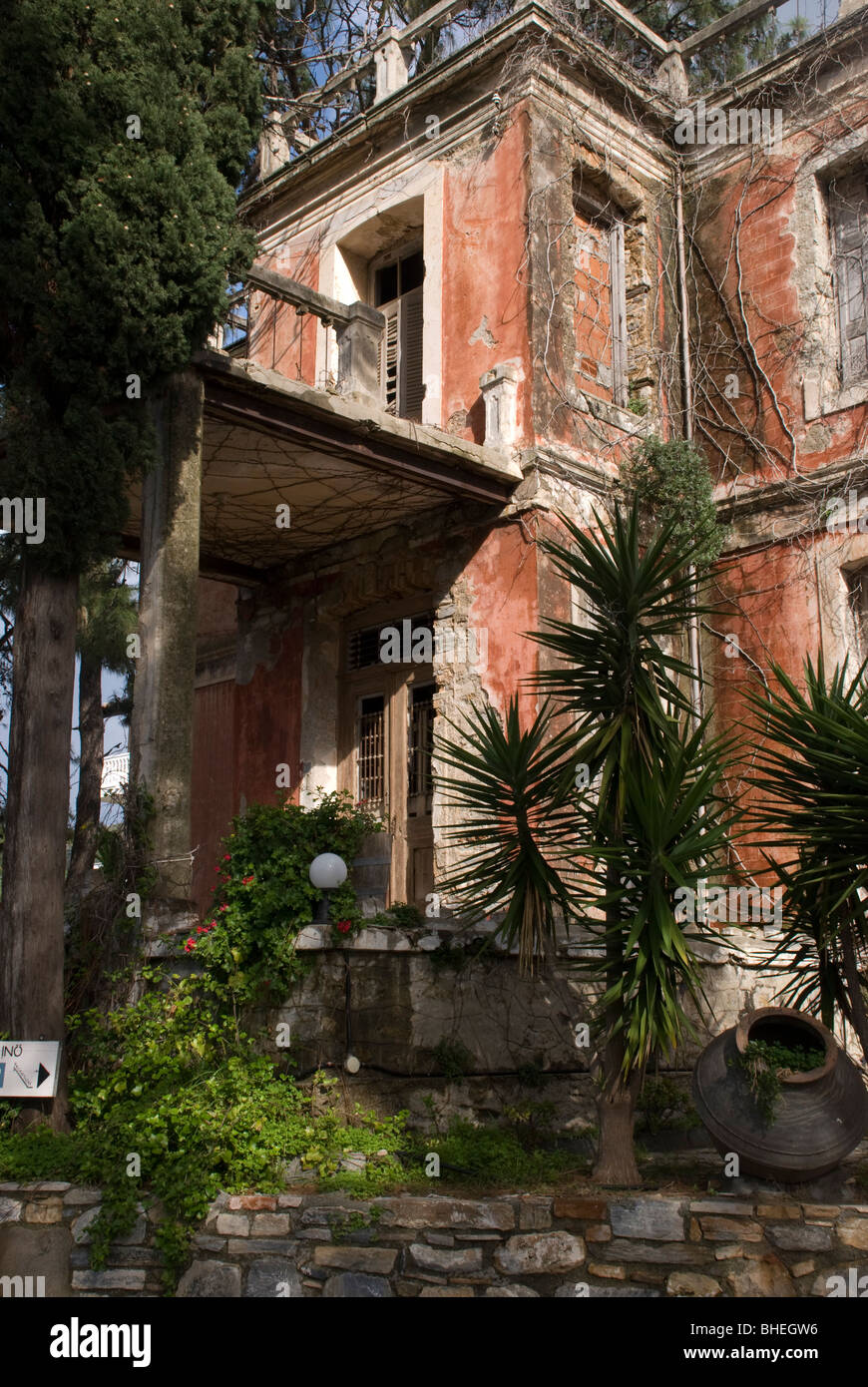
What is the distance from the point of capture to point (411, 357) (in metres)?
11.5

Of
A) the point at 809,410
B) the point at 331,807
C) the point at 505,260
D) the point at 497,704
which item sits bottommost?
the point at 331,807

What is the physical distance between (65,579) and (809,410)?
6299mm

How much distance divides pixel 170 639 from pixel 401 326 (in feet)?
17.0

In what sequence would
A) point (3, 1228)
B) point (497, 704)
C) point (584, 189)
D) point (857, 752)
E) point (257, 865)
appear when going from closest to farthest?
point (857, 752) → point (3, 1228) → point (257, 865) → point (497, 704) → point (584, 189)

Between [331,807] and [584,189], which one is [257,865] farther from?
[584,189]

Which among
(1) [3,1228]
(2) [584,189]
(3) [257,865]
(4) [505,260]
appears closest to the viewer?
(1) [3,1228]

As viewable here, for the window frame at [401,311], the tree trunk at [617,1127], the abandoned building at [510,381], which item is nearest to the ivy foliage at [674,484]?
the abandoned building at [510,381]

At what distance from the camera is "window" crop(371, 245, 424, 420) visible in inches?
447

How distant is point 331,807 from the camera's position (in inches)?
291

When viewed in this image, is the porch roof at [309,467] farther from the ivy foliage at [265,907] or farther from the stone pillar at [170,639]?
the ivy foliage at [265,907]

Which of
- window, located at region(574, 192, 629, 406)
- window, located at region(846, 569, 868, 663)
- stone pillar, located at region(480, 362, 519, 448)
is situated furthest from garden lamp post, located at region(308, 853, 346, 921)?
window, located at region(574, 192, 629, 406)

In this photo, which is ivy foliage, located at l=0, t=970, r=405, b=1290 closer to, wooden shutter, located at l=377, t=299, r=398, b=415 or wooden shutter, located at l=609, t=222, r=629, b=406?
wooden shutter, located at l=377, t=299, r=398, b=415

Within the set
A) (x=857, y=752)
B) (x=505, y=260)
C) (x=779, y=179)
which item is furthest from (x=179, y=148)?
(x=779, y=179)

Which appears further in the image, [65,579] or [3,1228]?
[65,579]
